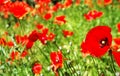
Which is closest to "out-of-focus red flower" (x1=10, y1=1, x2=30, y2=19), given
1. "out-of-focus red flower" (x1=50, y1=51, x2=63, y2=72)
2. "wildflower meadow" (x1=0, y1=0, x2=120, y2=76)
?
"wildflower meadow" (x1=0, y1=0, x2=120, y2=76)

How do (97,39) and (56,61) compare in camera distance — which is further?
(56,61)

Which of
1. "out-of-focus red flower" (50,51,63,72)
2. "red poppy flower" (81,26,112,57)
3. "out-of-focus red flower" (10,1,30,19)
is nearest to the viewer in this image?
"red poppy flower" (81,26,112,57)

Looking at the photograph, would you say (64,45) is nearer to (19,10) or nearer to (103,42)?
(19,10)

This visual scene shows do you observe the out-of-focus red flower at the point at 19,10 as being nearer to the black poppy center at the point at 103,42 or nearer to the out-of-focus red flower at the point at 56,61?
the out-of-focus red flower at the point at 56,61

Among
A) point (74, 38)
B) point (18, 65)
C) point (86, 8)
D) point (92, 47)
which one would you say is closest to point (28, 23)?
point (86, 8)

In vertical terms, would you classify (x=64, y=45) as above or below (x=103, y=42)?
below

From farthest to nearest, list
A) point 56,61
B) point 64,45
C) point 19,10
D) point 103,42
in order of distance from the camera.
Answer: point 64,45
point 19,10
point 56,61
point 103,42

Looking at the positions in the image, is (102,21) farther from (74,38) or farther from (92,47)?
(92,47)

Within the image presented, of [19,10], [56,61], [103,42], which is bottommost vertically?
[19,10]

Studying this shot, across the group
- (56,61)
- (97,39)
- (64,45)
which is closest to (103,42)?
(97,39)

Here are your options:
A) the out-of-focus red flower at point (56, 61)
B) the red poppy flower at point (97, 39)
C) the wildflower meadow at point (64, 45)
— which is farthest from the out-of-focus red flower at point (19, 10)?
the red poppy flower at point (97, 39)

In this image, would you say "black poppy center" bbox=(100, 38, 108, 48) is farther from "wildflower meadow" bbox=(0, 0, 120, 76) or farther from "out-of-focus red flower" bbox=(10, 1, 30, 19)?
"out-of-focus red flower" bbox=(10, 1, 30, 19)

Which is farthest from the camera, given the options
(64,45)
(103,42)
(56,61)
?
(64,45)
